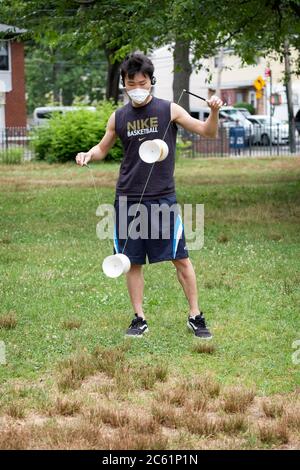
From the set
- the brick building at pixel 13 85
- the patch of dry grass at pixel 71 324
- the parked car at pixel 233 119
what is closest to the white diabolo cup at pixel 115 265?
the patch of dry grass at pixel 71 324

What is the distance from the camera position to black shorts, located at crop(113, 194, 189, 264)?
585 centimetres

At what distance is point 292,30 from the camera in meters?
14.2

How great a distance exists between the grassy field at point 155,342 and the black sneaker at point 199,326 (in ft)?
0.20

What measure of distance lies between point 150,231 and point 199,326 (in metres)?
0.71

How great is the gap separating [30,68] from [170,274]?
180 feet

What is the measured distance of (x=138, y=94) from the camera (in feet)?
18.6

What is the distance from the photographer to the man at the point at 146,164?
5707 mm

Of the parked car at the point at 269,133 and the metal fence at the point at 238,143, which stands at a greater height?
the parked car at the point at 269,133

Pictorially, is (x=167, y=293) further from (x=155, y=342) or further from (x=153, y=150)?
(x=153, y=150)

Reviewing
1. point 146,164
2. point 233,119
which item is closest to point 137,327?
point 146,164

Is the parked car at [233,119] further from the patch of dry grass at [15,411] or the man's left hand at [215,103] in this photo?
the patch of dry grass at [15,411]

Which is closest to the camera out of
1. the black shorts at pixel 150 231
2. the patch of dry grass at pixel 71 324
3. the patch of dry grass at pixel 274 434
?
the patch of dry grass at pixel 274 434

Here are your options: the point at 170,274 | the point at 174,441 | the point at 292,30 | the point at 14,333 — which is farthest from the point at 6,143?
the point at 174,441

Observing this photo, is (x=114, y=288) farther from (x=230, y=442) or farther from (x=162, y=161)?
(x=230, y=442)
